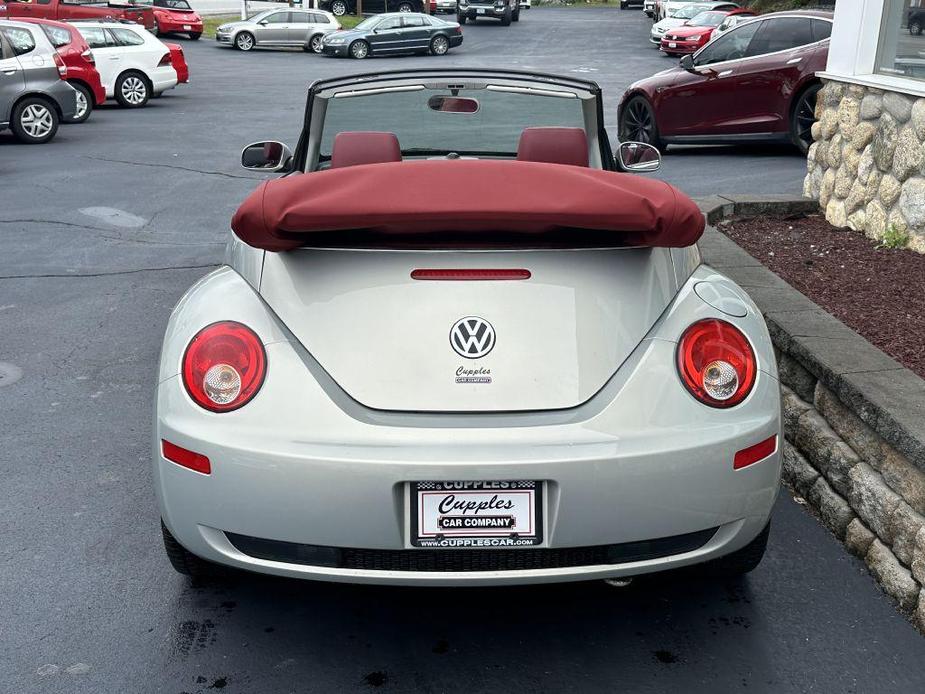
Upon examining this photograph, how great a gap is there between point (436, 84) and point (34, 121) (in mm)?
11981

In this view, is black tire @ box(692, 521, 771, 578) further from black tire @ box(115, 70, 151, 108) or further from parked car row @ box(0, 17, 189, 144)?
black tire @ box(115, 70, 151, 108)

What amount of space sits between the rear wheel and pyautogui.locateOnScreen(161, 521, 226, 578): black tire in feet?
110

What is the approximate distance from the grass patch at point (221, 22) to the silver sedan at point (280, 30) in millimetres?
4611

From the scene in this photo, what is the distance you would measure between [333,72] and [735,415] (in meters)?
27.3

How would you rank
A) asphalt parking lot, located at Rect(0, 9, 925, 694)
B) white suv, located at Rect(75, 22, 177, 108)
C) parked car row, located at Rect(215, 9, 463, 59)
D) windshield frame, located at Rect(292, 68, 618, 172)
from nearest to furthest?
asphalt parking lot, located at Rect(0, 9, 925, 694) → windshield frame, located at Rect(292, 68, 618, 172) → white suv, located at Rect(75, 22, 177, 108) → parked car row, located at Rect(215, 9, 463, 59)

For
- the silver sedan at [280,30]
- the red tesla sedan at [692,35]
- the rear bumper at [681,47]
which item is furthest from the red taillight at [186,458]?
the silver sedan at [280,30]

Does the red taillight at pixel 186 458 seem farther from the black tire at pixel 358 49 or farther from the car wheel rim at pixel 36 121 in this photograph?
the black tire at pixel 358 49

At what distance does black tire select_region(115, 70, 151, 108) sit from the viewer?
1973 centimetres

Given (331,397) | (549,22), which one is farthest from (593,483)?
(549,22)

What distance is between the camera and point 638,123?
14.3 m

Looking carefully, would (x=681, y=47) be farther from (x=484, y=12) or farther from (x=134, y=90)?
(x=134, y=90)

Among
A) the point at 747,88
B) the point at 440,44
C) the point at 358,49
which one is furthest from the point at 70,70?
the point at 440,44

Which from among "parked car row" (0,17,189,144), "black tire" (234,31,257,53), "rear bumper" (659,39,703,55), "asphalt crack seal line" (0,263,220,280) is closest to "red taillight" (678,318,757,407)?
"asphalt crack seal line" (0,263,220,280)

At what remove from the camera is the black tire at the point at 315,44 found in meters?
36.1
